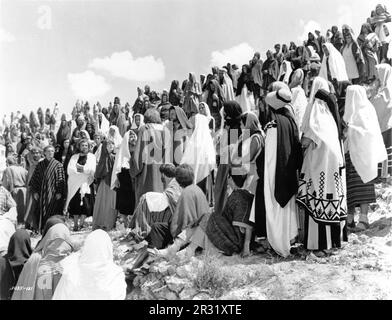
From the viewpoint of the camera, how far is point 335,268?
177 inches

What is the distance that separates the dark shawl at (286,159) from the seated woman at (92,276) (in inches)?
66.1

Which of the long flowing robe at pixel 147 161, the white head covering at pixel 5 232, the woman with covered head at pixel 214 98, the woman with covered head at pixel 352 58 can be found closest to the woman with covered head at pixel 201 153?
the long flowing robe at pixel 147 161

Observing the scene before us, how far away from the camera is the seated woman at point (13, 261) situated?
473 cm

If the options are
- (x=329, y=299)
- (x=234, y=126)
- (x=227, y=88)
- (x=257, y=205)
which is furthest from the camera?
(x=227, y=88)

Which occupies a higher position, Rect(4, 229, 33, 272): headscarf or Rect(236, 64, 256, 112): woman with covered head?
Rect(236, 64, 256, 112): woman with covered head

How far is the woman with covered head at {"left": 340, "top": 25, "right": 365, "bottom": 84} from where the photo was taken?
9031 mm

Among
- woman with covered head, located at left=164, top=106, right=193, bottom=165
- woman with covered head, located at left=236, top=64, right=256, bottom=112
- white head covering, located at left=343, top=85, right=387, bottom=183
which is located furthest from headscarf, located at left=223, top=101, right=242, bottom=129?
woman with covered head, located at left=236, top=64, right=256, bottom=112

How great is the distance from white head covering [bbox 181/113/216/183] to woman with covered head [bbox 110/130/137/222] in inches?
30.8

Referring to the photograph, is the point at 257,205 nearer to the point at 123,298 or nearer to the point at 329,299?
the point at 329,299

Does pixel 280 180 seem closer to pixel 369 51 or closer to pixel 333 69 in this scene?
pixel 333 69

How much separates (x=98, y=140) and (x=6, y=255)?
3.59 m

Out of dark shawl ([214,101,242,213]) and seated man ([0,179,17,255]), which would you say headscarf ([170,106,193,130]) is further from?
seated man ([0,179,17,255])

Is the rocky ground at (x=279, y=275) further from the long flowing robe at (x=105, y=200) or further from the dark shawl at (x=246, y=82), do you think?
the dark shawl at (x=246, y=82)
